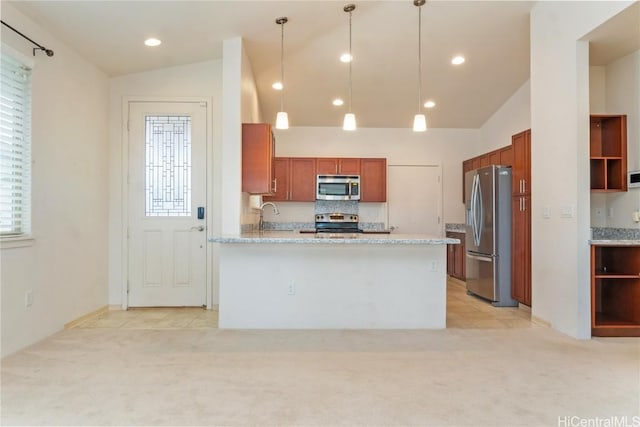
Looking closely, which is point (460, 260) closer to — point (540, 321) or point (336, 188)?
point (336, 188)

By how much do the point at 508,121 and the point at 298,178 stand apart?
3246 mm

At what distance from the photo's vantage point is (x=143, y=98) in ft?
14.9

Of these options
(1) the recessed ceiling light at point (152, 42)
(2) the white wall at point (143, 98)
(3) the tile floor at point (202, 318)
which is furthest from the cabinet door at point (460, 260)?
(1) the recessed ceiling light at point (152, 42)

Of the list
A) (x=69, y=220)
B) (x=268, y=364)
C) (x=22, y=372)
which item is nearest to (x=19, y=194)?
(x=69, y=220)

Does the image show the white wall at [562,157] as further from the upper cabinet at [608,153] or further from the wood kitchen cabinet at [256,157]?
the wood kitchen cabinet at [256,157]

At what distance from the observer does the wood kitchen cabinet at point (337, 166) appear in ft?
21.1

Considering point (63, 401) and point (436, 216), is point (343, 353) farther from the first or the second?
point (436, 216)

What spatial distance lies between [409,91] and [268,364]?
14.0 feet

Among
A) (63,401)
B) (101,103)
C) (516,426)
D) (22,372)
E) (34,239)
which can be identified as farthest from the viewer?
(101,103)

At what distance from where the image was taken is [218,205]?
4551mm

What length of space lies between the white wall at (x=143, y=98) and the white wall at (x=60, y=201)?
96 millimetres

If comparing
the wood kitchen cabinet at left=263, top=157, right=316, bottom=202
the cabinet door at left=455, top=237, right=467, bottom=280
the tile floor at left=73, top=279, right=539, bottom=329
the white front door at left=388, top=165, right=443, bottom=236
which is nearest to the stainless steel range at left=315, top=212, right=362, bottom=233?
the wood kitchen cabinet at left=263, top=157, right=316, bottom=202

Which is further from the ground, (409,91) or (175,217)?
(409,91)

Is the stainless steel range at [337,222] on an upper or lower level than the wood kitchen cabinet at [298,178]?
lower
